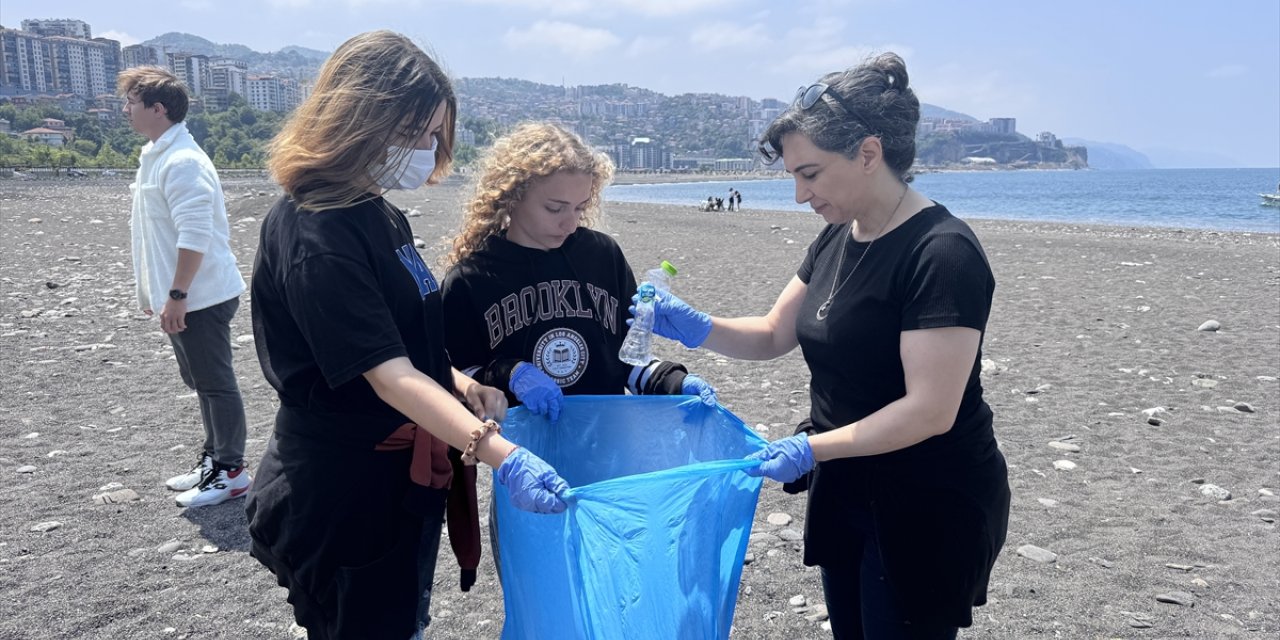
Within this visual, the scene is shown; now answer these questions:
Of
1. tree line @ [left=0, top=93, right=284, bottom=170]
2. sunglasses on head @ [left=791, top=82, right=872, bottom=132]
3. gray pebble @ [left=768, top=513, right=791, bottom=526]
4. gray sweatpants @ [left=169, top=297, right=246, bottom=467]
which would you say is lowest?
gray pebble @ [left=768, top=513, right=791, bottom=526]

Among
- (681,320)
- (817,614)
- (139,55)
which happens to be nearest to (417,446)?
(681,320)

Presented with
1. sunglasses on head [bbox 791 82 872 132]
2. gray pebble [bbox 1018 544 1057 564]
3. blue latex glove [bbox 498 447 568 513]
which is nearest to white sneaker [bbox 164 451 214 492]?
blue latex glove [bbox 498 447 568 513]

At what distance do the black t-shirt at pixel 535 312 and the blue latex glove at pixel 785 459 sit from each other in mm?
774

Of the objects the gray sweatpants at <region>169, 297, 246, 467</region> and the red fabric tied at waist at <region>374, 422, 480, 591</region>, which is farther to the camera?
the gray sweatpants at <region>169, 297, 246, 467</region>

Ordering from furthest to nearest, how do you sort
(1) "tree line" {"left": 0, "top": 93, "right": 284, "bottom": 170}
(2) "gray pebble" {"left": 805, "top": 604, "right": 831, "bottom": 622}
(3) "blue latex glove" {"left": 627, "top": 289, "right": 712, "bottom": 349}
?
(1) "tree line" {"left": 0, "top": 93, "right": 284, "bottom": 170} → (2) "gray pebble" {"left": 805, "top": 604, "right": 831, "bottom": 622} → (3) "blue latex glove" {"left": 627, "top": 289, "right": 712, "bottom": 349}

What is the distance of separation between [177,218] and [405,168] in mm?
2719

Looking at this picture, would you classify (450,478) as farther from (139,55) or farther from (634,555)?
(139,55)

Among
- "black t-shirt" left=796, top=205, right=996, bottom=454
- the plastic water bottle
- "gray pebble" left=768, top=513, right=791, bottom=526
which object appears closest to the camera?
"black t-shirt" left=796, top=205, right=996, bottom=454

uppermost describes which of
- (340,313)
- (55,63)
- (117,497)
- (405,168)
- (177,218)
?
(55,63)

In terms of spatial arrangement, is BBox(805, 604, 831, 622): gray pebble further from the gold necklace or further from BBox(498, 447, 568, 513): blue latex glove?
BBox(498, 447, 568, 513): blue latex glove

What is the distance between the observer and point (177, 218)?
414 cm

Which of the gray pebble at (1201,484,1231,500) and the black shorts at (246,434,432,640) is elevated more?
the black shorts at (246,434,432,640)

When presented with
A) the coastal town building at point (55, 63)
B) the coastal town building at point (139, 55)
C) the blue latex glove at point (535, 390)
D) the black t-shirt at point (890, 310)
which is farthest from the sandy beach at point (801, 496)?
the coastal town building at point (55, 63)

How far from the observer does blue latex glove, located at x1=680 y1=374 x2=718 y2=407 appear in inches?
97.2
